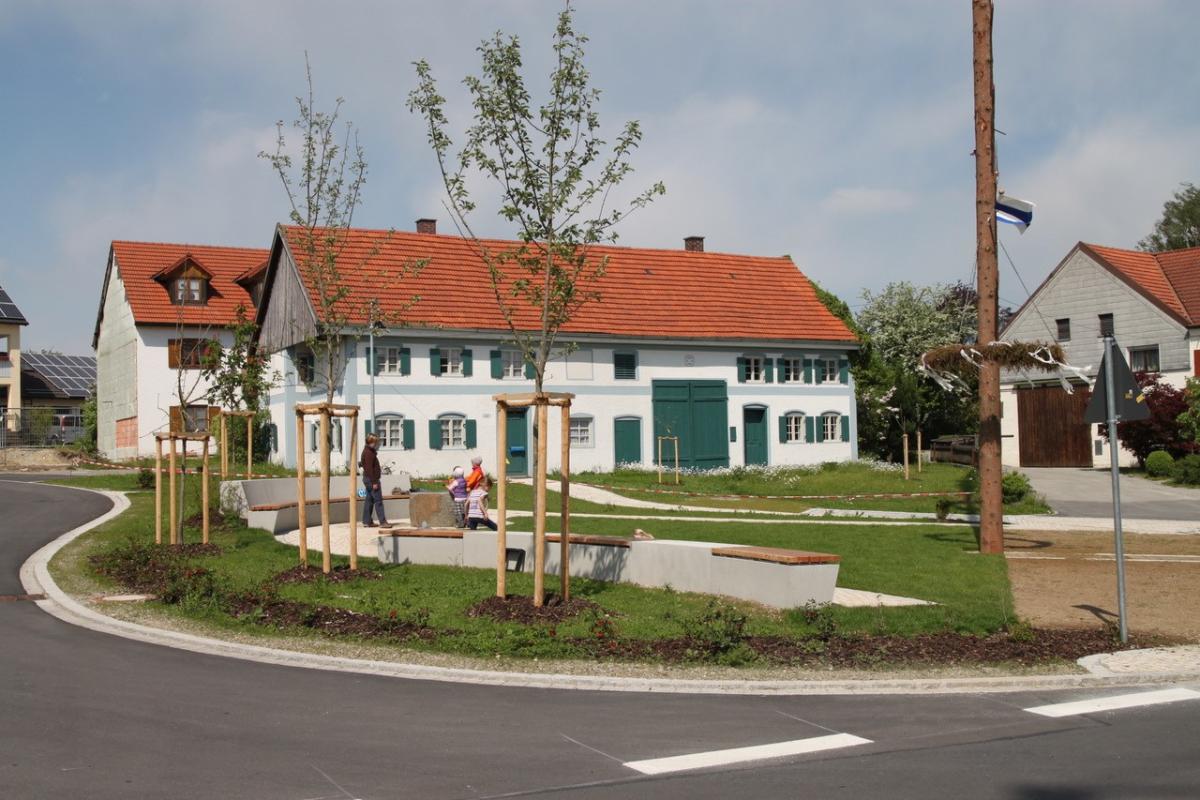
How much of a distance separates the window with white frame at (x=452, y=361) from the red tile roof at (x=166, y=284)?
1432 centimetres

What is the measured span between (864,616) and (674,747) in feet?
15.4

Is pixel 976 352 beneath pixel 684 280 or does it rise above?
beneath

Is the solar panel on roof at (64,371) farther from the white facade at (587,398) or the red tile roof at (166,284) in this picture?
the white facade at (587,398)

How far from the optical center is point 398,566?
16.0m

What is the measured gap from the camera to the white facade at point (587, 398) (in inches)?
1473

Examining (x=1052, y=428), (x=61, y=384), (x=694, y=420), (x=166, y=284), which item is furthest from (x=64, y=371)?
(x=1052, y=428)

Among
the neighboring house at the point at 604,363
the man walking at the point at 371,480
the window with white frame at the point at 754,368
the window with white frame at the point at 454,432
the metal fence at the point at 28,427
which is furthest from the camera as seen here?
the metal fence at the point at 28,427

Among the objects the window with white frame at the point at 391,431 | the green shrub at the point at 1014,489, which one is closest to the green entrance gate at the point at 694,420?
the window with white frame at the point at 391,431

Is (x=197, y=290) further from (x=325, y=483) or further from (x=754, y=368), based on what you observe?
(x=325, y=483)

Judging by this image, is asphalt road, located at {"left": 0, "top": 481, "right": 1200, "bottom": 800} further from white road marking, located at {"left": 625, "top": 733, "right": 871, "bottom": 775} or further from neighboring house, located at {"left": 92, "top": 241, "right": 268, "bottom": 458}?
neighboring house, located at {"left": 92, "top": 241, "right": 268, "bottom": 458}

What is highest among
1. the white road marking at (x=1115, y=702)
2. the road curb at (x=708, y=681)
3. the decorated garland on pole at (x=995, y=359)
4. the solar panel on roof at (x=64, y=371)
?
the solar panel on roof at (x=64, y=371)

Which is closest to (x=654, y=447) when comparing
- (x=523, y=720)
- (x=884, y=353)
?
(x=884, y=353)

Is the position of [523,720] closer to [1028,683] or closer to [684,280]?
[1028,683]

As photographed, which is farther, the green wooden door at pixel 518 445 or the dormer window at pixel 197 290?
the dormer window at pixel 197 290
